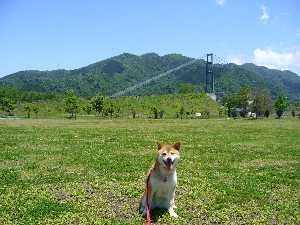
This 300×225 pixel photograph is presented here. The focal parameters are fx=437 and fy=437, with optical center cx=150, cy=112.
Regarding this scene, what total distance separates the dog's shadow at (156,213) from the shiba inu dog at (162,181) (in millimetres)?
89

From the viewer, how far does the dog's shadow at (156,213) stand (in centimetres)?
1125

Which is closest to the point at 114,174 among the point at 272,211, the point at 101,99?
the point at 272,211

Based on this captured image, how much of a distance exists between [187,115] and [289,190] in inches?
4030

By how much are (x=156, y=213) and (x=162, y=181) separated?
1.17 meters

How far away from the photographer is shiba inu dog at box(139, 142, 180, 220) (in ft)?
35.0

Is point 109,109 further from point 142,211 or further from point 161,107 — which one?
point 142,211

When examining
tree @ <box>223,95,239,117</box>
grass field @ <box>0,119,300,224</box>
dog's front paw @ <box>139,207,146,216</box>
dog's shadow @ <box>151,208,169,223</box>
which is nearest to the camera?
dog's shadow @ <box>151,208,169,223</box>

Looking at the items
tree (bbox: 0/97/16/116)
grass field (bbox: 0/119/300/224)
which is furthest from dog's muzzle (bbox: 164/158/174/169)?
tree (bbox: 0/97/16/116)

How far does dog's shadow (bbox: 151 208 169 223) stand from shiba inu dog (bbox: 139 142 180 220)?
9cm

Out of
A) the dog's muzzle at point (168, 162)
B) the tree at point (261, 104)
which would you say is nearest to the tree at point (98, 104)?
the tree at point (261, 104)

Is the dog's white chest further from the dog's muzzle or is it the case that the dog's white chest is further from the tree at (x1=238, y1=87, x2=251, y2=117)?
the tree at (x1=238, y1=87, x2=251, y2=117)

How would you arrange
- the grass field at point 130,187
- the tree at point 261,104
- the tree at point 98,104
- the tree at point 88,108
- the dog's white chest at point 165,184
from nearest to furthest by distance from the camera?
the dog's white chest at point 165,184 < the grass field at point 130,187 < the tree at point 98,104 < the tree at point 88,108 < the tree at point 261,104

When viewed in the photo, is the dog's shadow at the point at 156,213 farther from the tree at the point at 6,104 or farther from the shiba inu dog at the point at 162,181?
the tree at the point at 6,104

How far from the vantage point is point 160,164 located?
10828 millimetres
